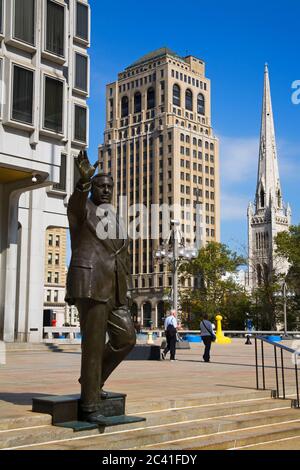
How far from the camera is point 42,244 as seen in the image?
30.8m

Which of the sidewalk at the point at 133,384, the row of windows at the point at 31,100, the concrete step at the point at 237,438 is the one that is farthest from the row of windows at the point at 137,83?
the concrete step at the point at 237,438

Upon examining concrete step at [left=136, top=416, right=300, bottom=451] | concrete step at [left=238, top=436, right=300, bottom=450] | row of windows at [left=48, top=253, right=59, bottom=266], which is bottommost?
concrete step at [left=238, top=436, right=300, bottom=450]

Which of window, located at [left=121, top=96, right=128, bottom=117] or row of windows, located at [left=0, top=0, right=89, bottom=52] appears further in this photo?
window, located at [left=121, top=96, right=128, bottom=117]

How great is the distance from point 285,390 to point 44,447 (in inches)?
238

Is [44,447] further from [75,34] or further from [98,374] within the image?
[75,34]

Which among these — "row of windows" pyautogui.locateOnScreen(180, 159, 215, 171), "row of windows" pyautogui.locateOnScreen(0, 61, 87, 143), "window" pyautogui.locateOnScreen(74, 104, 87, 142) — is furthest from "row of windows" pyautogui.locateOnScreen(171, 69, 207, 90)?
"row of windows" pyautogui.locateOnScreen(0, 61, 87, 143)

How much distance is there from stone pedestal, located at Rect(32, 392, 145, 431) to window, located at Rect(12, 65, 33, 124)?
19570 millimetres

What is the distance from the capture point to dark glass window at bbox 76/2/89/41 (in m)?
33.4

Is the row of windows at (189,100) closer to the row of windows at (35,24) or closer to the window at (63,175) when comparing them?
the window at (63,175)

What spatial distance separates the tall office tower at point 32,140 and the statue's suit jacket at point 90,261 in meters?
18.2

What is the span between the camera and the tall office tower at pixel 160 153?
4973 inches

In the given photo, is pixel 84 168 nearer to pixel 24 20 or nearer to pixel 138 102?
pixel 24 20

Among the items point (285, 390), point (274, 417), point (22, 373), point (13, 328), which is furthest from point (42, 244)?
point (274, 417)

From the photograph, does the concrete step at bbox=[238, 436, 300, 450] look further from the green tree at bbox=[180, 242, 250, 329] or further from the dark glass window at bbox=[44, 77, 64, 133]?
the green tree at bbox=[180, 242, 250, 329]
